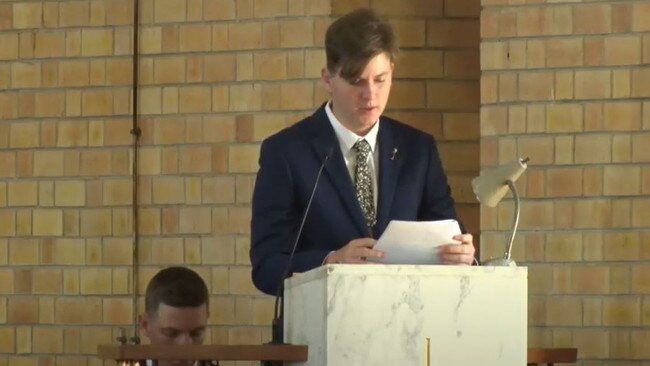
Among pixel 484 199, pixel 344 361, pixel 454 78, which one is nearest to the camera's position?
pixel 344 361

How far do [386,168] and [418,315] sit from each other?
2.61 ft

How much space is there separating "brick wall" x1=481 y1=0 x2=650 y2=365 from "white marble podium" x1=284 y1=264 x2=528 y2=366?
180cm

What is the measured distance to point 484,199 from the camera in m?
4.50

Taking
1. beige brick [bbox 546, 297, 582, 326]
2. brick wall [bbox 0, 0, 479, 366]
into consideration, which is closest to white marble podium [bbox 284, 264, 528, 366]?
beige brick [bbox 546, 297, 582, 326]

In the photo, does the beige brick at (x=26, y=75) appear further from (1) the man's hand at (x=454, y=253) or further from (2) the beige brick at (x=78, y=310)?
(1) the man's hand at (x=454, y=253)

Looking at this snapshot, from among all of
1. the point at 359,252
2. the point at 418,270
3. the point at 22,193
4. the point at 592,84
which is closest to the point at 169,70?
the point at 22,193

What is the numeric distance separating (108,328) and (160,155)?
0.75 m

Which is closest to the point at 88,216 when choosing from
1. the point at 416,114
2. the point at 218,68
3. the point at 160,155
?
the point at 160,155

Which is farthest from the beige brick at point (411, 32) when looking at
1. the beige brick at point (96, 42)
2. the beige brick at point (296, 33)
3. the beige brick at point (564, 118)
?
the beige brick at point (96, 42)

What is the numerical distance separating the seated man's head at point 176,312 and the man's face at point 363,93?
1.10 metres

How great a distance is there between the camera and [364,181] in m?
4.70

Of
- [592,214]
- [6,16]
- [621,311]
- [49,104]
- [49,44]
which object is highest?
[6,16]

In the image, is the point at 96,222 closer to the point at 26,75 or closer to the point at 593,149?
the point at 26,75

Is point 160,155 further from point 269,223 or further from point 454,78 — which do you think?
point 269,223
